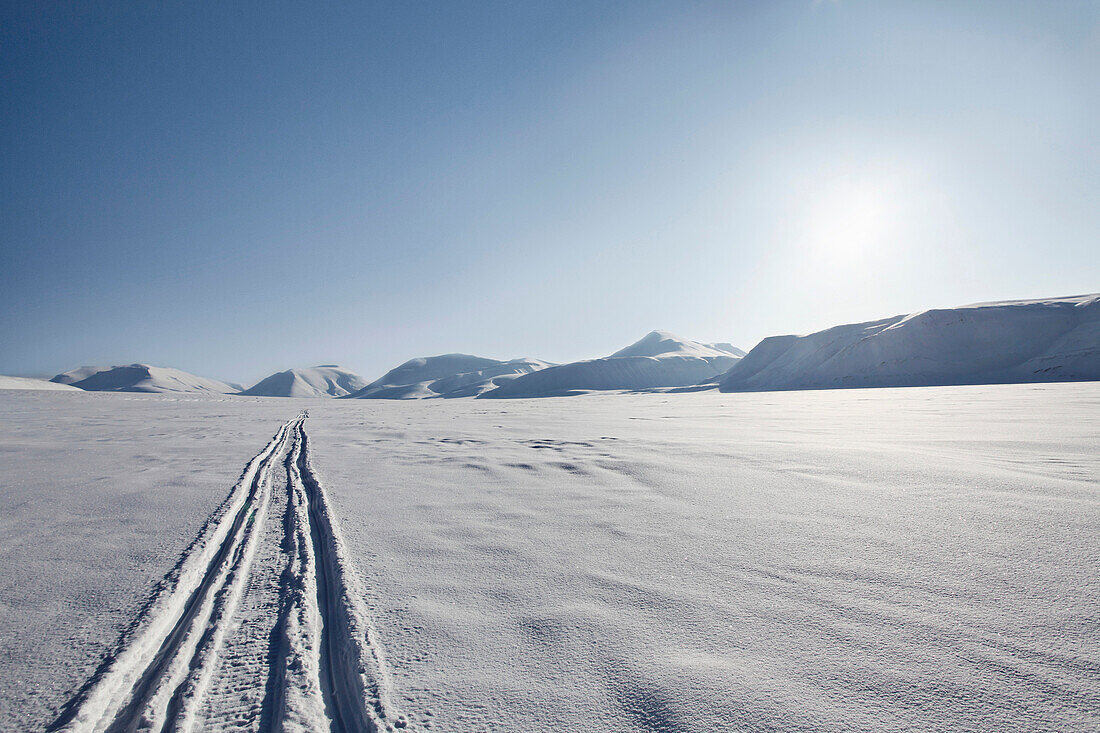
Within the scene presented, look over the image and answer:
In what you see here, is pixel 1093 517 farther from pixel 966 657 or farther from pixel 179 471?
pixel 179 471

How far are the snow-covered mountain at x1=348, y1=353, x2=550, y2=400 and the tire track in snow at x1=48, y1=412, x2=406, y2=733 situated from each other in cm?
9347

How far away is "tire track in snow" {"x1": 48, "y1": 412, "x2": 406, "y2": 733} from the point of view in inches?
65.8

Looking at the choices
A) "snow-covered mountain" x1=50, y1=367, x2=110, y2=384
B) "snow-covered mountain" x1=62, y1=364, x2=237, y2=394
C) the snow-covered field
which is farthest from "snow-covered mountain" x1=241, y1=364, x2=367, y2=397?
the snow-covered field

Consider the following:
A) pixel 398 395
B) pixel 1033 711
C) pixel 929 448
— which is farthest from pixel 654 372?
pixel 1033 711

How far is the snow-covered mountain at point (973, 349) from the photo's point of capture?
35906 mm

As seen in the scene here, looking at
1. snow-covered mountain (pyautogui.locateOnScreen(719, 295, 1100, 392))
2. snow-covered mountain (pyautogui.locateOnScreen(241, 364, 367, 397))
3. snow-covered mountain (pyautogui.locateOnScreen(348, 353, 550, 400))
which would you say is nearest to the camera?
snow-covered mountain (pyautogui.locateOnScreen(719, 295, 1100, 392))

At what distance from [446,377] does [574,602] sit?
123946 millimetres

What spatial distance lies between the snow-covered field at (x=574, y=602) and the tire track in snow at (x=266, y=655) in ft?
0.04

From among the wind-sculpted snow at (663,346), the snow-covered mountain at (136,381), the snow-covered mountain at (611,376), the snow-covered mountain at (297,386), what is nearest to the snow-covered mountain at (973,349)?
the snow-covered mountain at (611,376)

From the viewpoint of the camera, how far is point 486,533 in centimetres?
365

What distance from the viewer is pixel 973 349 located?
43.0m

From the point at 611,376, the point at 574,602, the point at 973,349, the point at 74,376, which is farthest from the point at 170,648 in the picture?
the point at 74,376

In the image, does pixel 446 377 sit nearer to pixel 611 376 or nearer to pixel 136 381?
pixel 611 376

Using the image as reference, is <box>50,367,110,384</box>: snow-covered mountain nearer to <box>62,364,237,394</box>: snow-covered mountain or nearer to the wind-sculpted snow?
<box>62,364,237,394</box>: snow-covered mountain
